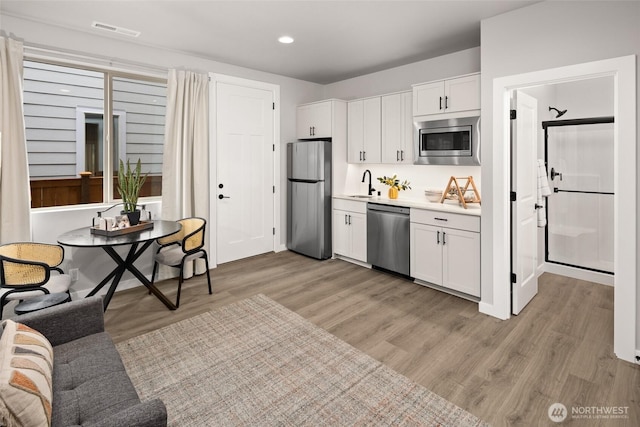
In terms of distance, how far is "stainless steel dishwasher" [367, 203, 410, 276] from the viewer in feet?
13.6

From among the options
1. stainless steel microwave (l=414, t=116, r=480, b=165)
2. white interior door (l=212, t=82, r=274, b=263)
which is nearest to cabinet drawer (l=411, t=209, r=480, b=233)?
stainless steel microwave (l=414, t=116, r=480, b=165)

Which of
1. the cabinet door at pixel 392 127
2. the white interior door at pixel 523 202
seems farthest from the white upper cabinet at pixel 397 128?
the white interior door at pixel 523 202

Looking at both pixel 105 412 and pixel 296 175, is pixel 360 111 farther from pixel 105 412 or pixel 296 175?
pixel 105 412

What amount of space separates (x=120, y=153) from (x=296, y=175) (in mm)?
2338

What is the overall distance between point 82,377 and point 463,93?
386 cm

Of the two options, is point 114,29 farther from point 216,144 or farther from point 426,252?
point 426,252

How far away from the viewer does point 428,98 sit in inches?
155

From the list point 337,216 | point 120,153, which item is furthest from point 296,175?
point 120,153

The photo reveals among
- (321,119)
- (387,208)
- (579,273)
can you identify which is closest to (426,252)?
(387,208)

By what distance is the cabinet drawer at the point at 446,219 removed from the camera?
3.44m

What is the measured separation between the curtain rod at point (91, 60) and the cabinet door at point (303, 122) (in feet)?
6.68

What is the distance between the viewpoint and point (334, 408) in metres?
2.03

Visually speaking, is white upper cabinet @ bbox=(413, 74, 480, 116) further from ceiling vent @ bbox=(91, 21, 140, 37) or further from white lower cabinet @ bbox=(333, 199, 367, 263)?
ceiling vent @ bbox=(91, 21, 140, 37)

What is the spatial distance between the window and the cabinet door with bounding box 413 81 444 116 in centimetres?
305
